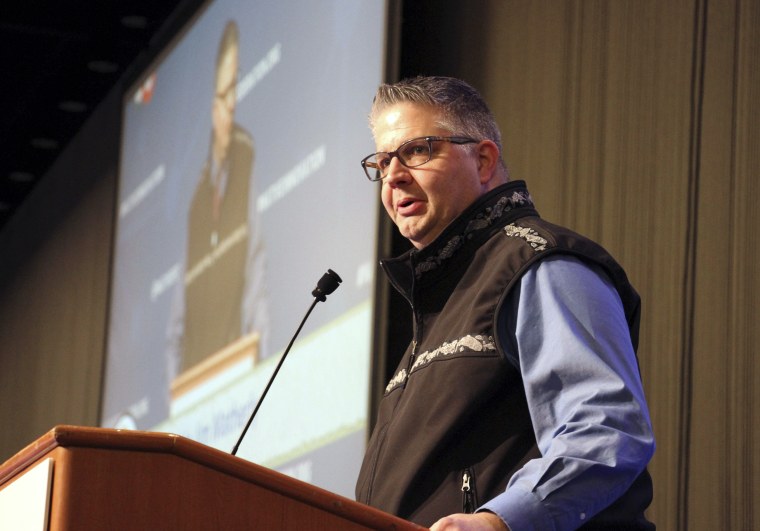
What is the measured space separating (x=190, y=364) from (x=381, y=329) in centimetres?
165

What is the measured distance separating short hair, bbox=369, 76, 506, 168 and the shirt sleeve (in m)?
0.40

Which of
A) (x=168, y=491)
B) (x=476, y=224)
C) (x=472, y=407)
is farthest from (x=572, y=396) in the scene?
(x=168, y=491)

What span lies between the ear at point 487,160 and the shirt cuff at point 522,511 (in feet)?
2.30

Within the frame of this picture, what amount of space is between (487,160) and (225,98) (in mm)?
3485

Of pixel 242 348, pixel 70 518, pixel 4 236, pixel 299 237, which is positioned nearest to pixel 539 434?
pixel 70 518

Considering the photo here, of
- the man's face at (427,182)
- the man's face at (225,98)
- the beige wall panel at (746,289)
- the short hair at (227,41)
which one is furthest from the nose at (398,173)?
the short hair at (227,41)

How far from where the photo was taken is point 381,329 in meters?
3.93

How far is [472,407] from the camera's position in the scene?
1.80 m

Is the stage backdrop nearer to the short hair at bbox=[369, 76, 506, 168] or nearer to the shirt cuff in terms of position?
the short hair at bbox=[369, 76, 506, 168]

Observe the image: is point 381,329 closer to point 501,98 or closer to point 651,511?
point 501,98

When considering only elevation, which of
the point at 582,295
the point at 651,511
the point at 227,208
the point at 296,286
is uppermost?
the point at 227,208

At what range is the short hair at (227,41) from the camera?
5.46 metres

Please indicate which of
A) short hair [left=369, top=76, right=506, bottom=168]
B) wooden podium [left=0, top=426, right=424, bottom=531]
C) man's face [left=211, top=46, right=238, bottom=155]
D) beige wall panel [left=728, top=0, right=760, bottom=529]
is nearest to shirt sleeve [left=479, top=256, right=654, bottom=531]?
wooden podium [left=0, top=426, right=424, bottom=531]

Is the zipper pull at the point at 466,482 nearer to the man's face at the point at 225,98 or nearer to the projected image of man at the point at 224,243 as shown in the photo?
the projected image of man at the point at 224,243
